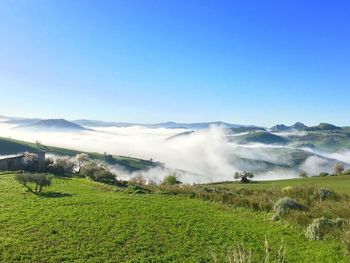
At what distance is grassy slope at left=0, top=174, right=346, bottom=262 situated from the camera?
68.3 feet

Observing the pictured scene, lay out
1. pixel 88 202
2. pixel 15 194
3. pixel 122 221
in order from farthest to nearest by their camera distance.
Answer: pixel 15 194
pixel 88 202
pixel 122 221

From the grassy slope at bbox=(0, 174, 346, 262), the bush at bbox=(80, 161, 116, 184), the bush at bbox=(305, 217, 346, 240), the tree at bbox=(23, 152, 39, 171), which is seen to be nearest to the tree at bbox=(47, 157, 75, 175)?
the tree at bbox=(23, 152, 39, 171)

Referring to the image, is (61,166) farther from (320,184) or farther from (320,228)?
(320,228)

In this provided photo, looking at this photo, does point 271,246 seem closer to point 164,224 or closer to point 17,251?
point 164,224

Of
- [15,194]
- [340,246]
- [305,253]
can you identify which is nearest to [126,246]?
[305,253]

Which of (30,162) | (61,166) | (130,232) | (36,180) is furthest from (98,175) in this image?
(130,232)

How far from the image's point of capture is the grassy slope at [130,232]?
2083 centimetres

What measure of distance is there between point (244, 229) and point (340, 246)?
6.89 meters

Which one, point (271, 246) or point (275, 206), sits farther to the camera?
point (275, 206)

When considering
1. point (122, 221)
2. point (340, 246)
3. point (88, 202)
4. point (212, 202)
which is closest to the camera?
point (340, 246)

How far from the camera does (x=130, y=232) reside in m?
25.0

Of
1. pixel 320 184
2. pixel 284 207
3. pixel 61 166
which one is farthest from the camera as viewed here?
pixel 61 166

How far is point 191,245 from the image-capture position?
926 inches

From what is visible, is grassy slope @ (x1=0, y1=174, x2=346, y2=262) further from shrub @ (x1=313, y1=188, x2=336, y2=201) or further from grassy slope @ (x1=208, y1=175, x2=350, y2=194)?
grassy slope @ (x1=208, y1=175, x2=350, y2=194)
